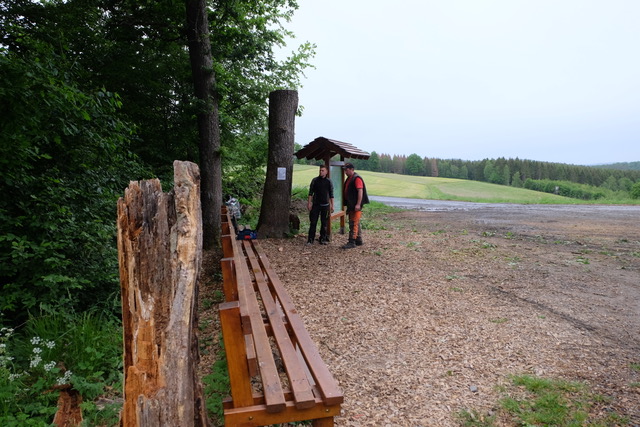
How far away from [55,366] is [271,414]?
217 cm

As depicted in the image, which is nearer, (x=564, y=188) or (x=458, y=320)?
(x=458, y=320)

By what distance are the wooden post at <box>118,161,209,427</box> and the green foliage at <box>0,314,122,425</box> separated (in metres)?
1.21

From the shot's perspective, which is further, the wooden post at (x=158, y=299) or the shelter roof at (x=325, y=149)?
the shelter roof at (x=325, y=149)

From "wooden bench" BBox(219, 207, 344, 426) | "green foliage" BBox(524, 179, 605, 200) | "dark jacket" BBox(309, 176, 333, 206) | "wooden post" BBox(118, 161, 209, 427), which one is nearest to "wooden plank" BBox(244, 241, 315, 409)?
"wooden bench" BBox(219, 207, 344, 426)

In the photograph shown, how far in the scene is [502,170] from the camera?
6125cm

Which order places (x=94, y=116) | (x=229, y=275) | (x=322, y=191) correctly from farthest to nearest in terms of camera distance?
(x=322, y=191) < (x=94, y=116) < (x=229, y=275)

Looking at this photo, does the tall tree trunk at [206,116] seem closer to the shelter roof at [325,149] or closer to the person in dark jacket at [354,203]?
the shelter roof at [325,149]

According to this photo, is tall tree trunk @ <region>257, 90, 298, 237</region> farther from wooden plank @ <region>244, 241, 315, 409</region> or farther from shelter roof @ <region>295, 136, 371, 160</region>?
wooden plank @ <region>244, 241, 315, 409</region>

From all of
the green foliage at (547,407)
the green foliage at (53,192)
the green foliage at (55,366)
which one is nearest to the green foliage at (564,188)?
the green foliage at (547,407)

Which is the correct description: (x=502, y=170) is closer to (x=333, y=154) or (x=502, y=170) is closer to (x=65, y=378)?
(x=333, y=154)

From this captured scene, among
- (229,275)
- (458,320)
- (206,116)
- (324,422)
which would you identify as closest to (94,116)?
(229,275)

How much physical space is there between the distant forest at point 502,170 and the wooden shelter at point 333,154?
48.7 meters

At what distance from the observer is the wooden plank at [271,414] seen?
7.67 feet

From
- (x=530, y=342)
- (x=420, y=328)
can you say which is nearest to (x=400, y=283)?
(x=420, y=328)
